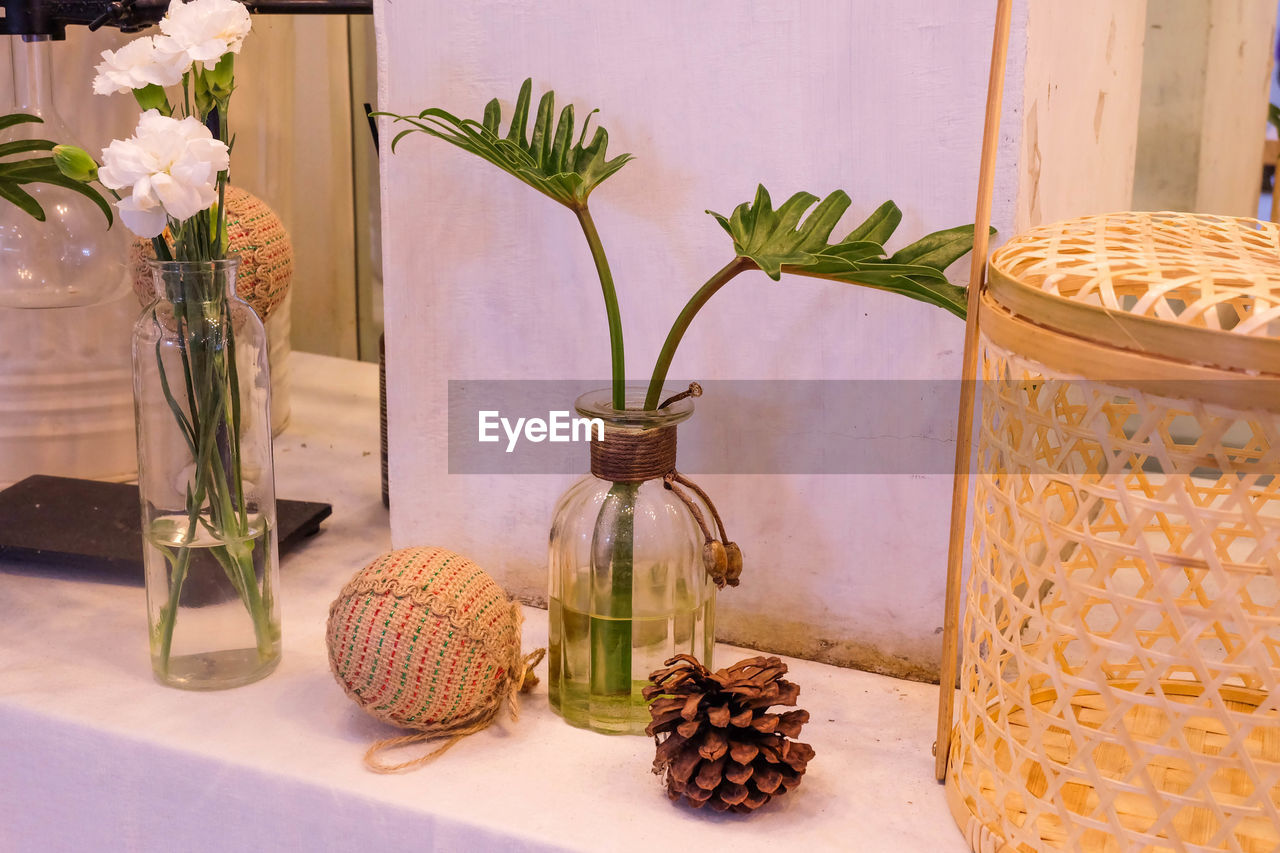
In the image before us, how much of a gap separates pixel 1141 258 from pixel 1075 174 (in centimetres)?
33

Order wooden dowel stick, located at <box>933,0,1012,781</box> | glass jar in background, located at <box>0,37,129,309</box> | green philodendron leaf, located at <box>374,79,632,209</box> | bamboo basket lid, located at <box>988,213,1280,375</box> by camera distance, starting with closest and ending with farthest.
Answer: bamboo basket lid, located at <box>988,213,1280,375</box> < wooden dowel stick, located at <box>933,0,1012,781</box> < green philodendron leaf, located at <box>374,79,632,209</box> < glass jar in background, located at <box>0,37,129,309</box>

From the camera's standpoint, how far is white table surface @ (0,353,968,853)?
0.57m

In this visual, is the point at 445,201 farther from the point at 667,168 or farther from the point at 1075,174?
the point at 1075,174

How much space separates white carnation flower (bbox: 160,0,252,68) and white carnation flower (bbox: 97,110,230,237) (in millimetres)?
33

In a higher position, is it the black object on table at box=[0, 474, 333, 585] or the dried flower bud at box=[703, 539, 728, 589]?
the dried flower bud at box=[703, 539, 728, 589]

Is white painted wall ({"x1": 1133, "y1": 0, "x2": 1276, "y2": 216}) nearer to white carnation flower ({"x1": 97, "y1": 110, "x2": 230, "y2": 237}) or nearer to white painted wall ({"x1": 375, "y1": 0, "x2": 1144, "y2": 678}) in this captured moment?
white painted wall ({"x1": 375, "y1": 0, "x2": 1144, "y2": 678})

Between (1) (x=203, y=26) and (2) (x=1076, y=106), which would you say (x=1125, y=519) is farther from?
(1) (x=203, y=26)

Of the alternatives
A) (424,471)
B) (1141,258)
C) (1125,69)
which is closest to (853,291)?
(1141,258)

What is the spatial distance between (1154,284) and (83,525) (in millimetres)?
746

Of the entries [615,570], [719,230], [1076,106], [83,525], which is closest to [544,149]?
[719,230]

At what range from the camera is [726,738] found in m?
0.57

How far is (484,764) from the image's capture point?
2.04 feet

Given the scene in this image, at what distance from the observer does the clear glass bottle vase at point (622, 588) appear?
2.08 ft

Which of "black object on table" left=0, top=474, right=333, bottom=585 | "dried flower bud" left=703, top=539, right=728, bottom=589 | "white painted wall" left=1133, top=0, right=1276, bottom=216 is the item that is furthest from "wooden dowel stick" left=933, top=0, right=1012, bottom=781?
"white painted wall" left=1133, top=0, right=1276, bottom=216
